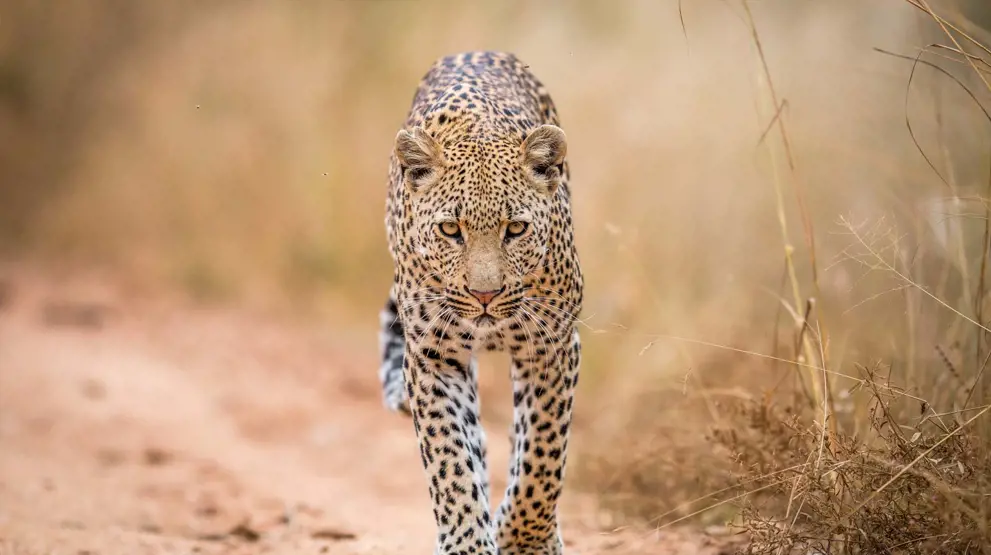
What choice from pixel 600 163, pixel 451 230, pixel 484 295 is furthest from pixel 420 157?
pixel 600 163

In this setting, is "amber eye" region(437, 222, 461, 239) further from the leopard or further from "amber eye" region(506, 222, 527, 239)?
"amber eye" region(506, 222, 527, 239)

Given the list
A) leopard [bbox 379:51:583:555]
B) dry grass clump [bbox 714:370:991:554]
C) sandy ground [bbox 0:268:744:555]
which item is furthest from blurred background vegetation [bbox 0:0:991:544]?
leopard [bbox 379:51:583:555]

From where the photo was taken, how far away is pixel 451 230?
532 centimetres

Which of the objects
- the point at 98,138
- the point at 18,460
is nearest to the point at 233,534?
the point at 18,460

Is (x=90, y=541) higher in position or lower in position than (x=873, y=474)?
higher

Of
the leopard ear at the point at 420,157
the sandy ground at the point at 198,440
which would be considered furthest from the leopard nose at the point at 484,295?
the sandy ground at the point at 198,440

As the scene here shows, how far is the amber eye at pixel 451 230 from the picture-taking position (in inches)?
210

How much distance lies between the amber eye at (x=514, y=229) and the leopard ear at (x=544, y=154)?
288 mm

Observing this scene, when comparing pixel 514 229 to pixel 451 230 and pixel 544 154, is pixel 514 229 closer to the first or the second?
pixel 451 230

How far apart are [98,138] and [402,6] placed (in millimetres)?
4921

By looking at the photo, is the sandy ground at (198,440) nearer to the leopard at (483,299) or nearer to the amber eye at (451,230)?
the leopard at (483,299)

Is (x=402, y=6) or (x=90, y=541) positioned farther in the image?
(x=402, y=6)

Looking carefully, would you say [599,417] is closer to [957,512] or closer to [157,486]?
[157,486]

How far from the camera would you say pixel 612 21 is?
13398 mm
